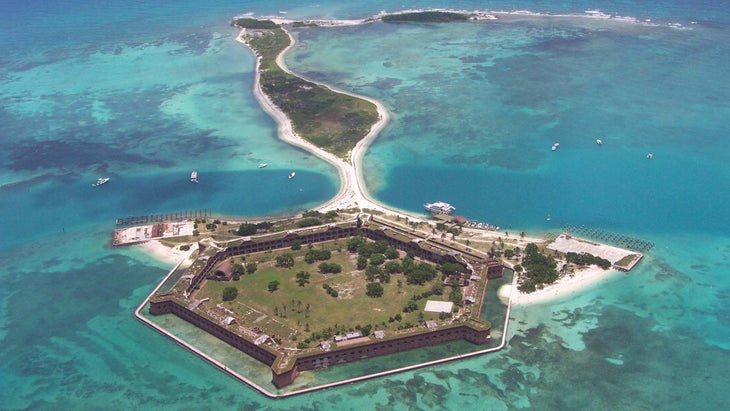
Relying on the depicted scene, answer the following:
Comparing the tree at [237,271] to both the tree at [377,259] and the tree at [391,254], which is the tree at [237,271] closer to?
the tree at [377,259]

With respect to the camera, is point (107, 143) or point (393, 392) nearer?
point (393, 392)

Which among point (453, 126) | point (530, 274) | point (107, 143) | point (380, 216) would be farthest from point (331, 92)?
point (530, 274)

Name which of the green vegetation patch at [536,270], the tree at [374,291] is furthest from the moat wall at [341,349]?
the green vegetation patch at [536,270]

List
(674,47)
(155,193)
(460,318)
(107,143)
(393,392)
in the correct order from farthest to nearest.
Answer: (674,47), (107,143), (155,193), (460,318), (393,392)

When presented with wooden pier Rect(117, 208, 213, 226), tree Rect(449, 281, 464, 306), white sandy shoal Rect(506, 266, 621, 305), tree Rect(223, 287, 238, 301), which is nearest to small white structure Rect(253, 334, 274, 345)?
tree Rect(223, 287, 238, 301)

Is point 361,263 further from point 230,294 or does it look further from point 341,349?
point 341,349

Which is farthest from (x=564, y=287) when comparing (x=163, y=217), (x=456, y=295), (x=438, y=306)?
(x=163, y=217)

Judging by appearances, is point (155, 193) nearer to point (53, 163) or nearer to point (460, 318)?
point (53, 163)
